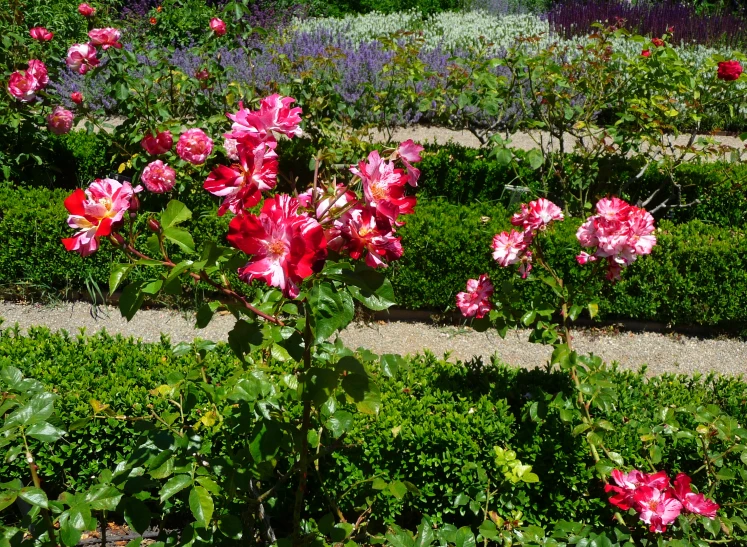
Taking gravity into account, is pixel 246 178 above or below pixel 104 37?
above


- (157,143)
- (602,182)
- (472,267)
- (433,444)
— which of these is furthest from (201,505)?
(602,182)

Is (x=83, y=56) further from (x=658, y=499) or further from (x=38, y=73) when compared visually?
(x=658, y=499)

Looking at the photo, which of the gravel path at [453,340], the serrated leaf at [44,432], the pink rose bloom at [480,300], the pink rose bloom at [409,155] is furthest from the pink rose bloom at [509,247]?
the gravel path at [453,340]

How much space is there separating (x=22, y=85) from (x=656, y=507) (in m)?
4.57

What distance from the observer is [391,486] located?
76.5 inches

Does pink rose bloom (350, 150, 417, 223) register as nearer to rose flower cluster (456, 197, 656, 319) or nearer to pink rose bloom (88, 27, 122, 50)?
rose flower cluster (456, 197, 656, 319)

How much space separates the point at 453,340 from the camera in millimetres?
4207

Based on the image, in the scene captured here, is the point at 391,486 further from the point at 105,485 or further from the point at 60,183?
the point at 60,183

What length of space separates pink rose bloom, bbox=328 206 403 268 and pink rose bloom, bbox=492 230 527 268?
3.43ft

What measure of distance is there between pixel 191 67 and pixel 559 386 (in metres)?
7.54

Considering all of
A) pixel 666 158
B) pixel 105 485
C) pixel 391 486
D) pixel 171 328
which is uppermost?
pixel 105 485

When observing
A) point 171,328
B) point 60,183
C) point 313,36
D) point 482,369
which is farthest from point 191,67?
point 482,369

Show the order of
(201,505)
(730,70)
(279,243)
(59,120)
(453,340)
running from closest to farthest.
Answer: (279,243) < (201,505) < (453,340) < (730,70) < (59,120)

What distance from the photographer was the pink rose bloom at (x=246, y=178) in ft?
4.69
